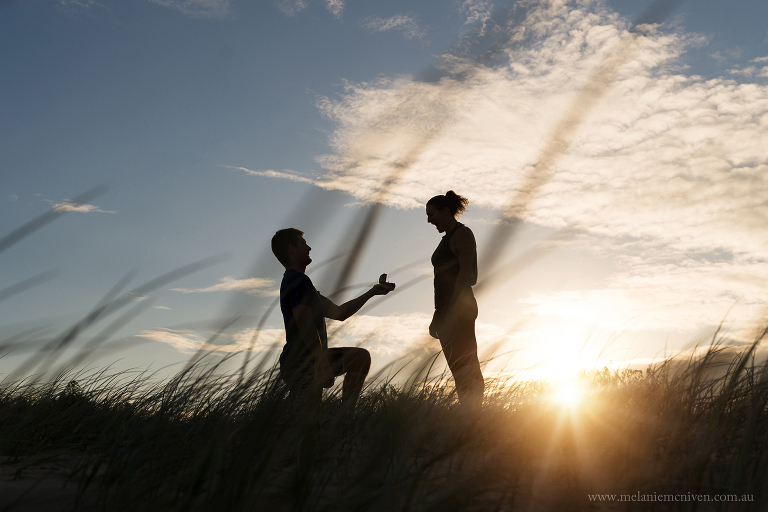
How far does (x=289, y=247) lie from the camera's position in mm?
3807

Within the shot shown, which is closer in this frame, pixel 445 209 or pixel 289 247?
pixel 289 247

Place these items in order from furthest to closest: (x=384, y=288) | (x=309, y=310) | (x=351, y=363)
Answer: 1. (x=351, y=363)
2. (x=384, y=288)
3. (x=309, y=310)

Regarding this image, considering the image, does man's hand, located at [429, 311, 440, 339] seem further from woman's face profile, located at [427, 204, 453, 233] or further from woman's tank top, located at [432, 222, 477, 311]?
woman's face profile, located at [427, 204, 453, 233]

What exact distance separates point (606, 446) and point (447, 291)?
2.02 m

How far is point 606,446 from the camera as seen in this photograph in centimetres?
227

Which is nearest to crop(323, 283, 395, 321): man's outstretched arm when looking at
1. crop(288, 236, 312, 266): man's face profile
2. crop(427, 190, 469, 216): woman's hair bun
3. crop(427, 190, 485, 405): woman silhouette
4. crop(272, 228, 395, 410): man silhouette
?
crop(272, 228, 395, 410): man silhouette

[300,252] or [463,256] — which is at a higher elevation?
[300,252]

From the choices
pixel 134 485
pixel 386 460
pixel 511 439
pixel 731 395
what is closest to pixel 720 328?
pixel 731 395

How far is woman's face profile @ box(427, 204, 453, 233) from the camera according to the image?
168 inches

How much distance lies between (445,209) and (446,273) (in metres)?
0.58

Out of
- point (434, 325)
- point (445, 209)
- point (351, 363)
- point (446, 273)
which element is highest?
point (445, 209)

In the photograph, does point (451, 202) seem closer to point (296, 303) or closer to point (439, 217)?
point (439, 217)

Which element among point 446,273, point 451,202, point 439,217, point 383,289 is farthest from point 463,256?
point 383,289

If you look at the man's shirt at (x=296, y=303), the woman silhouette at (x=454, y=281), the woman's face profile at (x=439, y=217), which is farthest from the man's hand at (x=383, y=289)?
the woman's face profile at (x=439, y=217)
